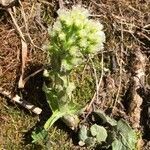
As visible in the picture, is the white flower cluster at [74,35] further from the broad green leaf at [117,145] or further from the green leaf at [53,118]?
the broad green leaf at [117,145]

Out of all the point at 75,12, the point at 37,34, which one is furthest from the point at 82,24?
the point at 37,34

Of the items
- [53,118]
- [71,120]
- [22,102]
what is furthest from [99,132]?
[22,102]

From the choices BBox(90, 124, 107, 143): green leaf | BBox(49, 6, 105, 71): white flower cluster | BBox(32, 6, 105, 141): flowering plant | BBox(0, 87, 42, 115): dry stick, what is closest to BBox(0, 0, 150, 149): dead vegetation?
BBox(0, 87, 42, 115): dry stick

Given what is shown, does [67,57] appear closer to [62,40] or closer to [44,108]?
[62,40]

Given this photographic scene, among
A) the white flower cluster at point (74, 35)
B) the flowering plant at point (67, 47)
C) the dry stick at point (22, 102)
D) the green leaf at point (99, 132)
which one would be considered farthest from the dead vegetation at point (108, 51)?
the white flower cluster at point (74, 35)

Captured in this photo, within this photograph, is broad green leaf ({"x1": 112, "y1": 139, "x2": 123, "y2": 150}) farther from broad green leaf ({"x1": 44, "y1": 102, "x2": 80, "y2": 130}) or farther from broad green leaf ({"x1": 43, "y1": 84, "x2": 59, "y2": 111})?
broad green leaf ({"x1": 43, "y1": 84, "x2": 59, "y2": 111})

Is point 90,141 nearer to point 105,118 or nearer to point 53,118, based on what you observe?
point 105,118
